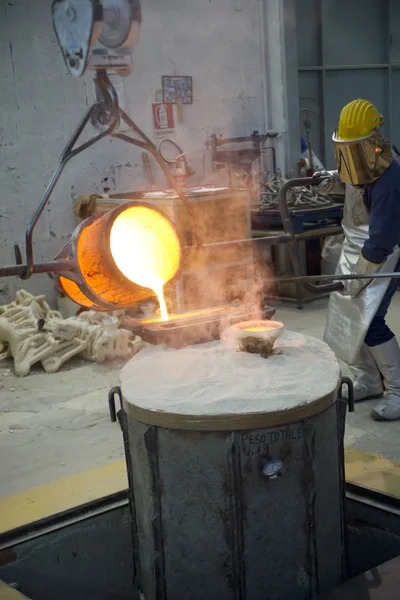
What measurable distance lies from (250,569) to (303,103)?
23.8 feet

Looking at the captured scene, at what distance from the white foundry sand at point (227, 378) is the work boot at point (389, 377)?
157cm

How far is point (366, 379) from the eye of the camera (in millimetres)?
3967

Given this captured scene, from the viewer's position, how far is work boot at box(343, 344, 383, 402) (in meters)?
3.93

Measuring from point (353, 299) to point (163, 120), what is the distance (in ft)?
11.8

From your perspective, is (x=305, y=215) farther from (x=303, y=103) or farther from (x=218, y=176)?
(x=303, y=103)

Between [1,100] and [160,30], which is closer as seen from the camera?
[1,100]

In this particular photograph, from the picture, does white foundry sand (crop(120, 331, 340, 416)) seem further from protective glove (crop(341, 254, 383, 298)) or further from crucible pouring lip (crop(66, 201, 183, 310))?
protective glove (crop(341, 254, 383, 298))

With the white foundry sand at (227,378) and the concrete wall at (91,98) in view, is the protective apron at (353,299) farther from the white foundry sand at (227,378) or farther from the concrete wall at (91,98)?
the concrete wall at (91,98)

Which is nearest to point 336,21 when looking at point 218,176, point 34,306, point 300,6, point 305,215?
point 300,6

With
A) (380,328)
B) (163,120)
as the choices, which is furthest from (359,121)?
(163,120)

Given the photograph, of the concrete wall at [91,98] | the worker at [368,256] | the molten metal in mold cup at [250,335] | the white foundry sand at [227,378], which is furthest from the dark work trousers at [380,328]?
the concrete wall at [91,98]

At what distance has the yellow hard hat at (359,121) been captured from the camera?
11.0 feet

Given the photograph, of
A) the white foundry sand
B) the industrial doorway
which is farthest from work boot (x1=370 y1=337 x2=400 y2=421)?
the industrial doorway

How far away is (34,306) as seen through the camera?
516cm
